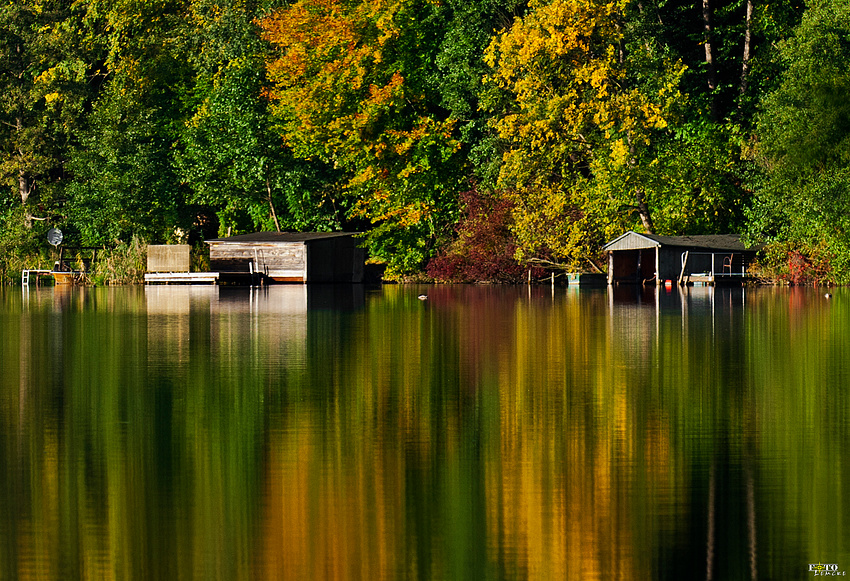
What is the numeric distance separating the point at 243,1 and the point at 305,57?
7905 millimetres

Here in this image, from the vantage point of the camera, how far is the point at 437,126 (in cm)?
7819

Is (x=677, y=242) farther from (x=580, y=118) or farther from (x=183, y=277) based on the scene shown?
(x=183, y=277)

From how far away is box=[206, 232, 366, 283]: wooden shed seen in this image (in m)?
75.3

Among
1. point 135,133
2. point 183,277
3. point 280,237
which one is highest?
point 135,133

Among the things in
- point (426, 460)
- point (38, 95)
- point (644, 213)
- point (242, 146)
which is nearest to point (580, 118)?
point (644, 213)

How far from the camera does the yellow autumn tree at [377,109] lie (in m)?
77.3

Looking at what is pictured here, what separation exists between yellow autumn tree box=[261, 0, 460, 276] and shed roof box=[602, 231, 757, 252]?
13.0 metres

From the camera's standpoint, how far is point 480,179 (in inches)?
3125

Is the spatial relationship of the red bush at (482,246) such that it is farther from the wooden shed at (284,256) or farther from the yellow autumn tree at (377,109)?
the wooden shed at (284,256)

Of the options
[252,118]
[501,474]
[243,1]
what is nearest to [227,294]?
Answer: [252,118]

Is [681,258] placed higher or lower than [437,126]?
lower

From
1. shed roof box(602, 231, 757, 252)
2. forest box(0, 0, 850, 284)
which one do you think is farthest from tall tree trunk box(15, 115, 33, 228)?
shed roof box(602, 231, 757, 252)

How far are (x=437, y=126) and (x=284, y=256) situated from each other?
1241 centimetres

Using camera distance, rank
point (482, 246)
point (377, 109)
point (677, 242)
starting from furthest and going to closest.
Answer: point (377, 109), point (482, 246), point (677, 242)
